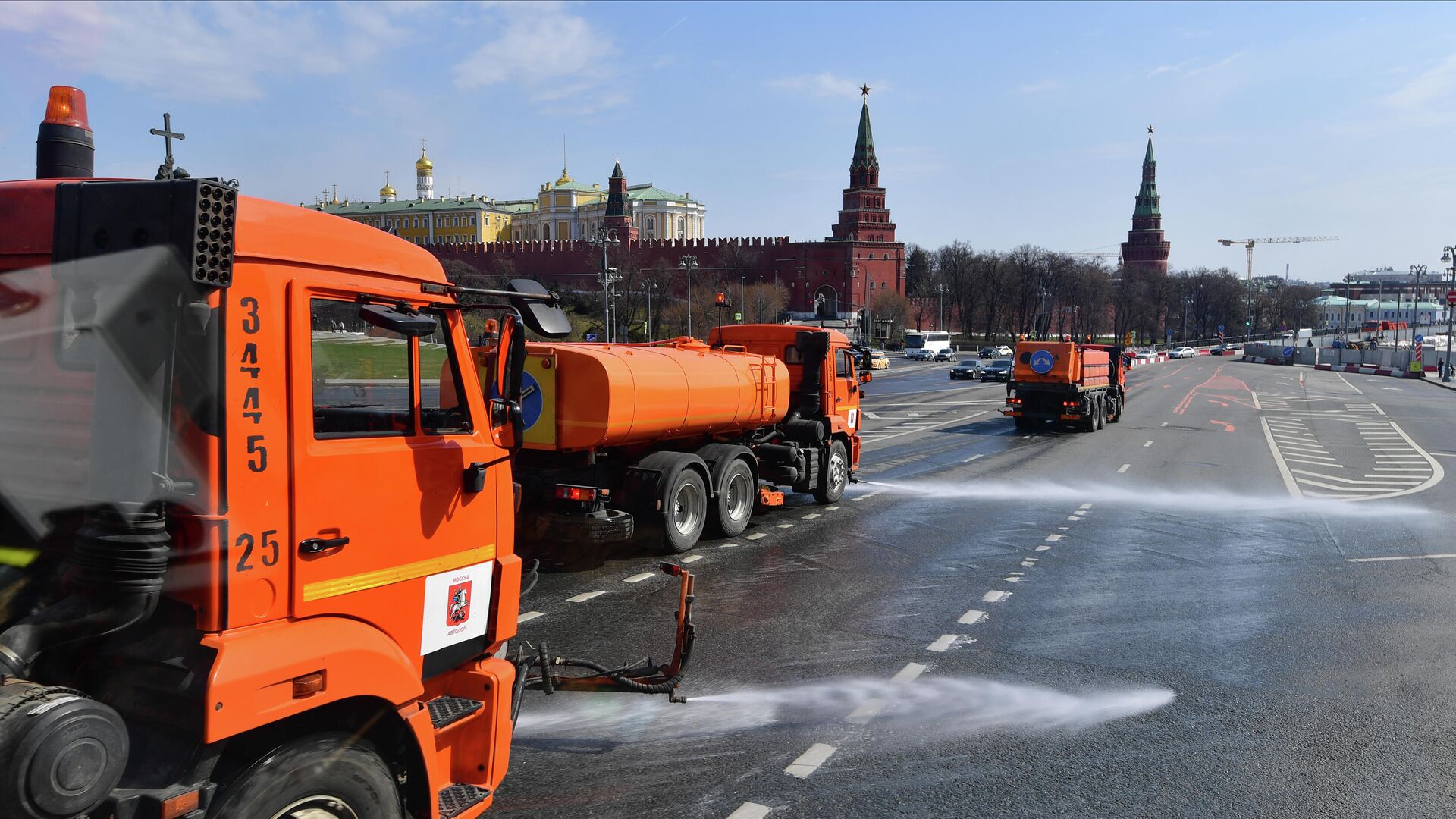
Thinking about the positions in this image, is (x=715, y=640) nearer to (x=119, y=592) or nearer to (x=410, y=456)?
(x=410, y=456)

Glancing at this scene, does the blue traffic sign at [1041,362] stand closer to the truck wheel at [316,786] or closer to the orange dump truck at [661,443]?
the orange dump truck at [661,443]

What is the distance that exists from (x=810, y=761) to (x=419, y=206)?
172 metres

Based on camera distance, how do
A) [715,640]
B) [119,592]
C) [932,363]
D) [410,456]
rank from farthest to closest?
[932,363] < [715,640] < [410,456] < [119,592]

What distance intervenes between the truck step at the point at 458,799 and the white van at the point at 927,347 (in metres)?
82.5

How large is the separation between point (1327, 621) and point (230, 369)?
9168mm

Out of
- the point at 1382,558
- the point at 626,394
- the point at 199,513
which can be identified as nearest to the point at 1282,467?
the point at 1382,558

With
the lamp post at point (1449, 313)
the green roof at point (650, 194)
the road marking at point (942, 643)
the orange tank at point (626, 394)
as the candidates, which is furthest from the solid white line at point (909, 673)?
the green roof at point (650, 194)

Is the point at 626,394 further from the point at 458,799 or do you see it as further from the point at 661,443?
the point at 458,799

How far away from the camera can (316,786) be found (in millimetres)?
3463

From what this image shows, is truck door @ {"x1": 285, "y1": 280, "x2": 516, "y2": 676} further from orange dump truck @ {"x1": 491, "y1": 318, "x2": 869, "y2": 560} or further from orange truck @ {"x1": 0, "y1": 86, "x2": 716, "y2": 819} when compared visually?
orange dump truck @ {"x1": 491, "y1": 318, "x2": 869, "y2": 560}

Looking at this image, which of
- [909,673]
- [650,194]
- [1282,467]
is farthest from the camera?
[650,194]

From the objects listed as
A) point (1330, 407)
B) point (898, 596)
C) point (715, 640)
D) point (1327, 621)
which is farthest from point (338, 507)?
point (1330, 407)

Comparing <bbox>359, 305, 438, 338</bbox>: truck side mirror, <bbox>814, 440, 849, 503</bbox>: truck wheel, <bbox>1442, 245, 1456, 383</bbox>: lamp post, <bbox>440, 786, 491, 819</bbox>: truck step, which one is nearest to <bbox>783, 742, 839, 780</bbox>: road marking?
<bbox>440, 786, 491, 819</bbox>: truck step

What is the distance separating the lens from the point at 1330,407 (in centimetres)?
3822
